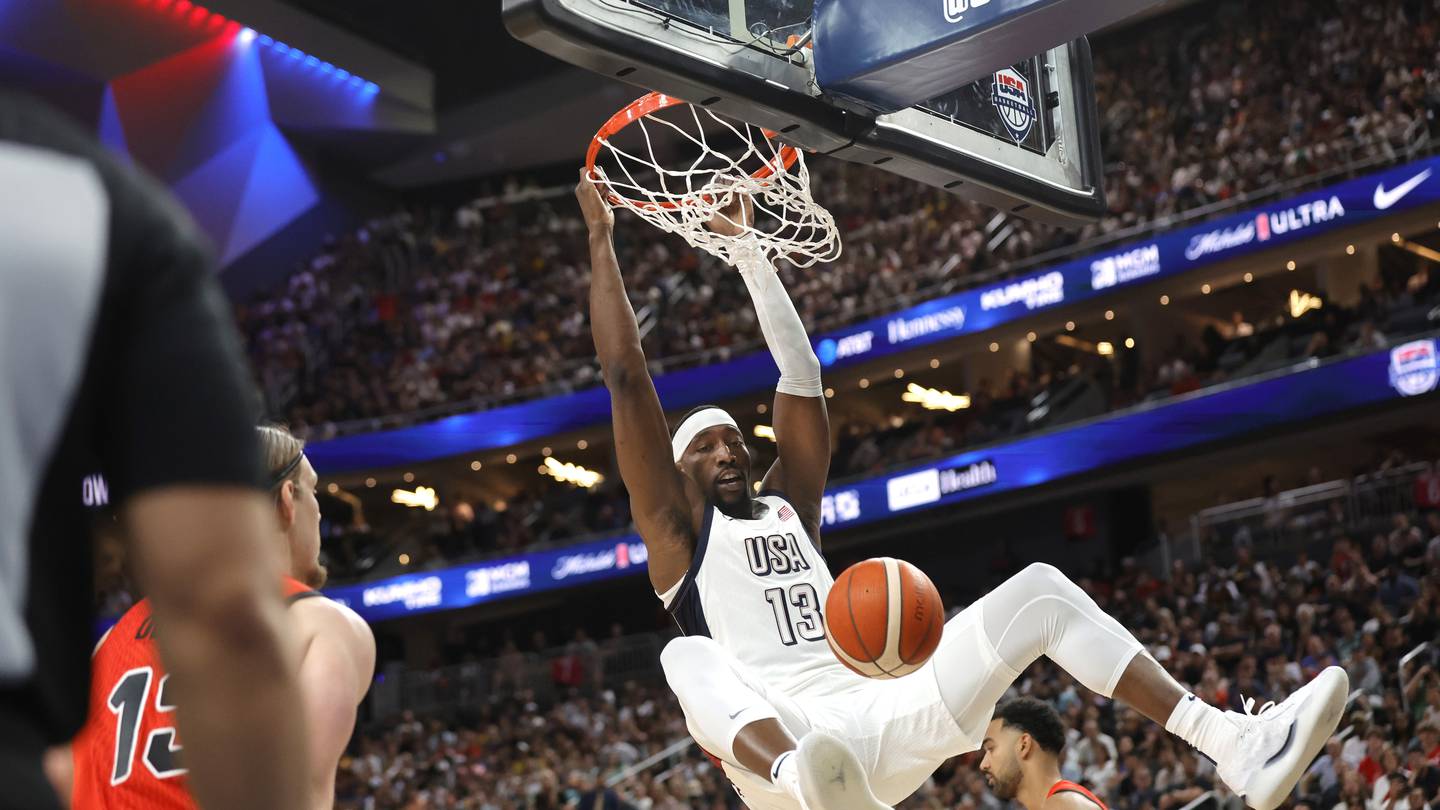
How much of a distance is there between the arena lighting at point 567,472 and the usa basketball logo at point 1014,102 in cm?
2599

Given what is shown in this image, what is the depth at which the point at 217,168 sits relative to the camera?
2988 centimetres

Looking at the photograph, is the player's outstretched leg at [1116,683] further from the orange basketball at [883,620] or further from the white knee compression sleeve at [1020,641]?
the orange basketball at [883,620]

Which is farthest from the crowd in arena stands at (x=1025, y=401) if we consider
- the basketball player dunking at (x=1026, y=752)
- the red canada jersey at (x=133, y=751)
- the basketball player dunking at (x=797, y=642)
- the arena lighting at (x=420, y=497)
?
the red canada jersey at (x=133, y=751)

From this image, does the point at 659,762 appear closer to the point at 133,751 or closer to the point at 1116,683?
the point at 1116,683

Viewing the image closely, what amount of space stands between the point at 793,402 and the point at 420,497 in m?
26.4

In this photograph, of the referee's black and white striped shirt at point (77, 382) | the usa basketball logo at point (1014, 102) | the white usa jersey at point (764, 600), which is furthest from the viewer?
the usa basketball logo at point (1014, 102)

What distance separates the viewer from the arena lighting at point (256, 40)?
2758cm

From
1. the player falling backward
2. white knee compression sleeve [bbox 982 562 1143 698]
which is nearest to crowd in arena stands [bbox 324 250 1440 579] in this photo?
white knee compression sleeve [bbox 982 562 1143 698]

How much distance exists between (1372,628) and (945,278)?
11630 mm

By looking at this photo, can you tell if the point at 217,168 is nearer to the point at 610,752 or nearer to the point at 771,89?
the point at 610,752

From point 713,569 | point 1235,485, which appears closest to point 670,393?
point 1235,485

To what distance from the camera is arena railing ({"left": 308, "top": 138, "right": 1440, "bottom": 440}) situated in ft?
69.5

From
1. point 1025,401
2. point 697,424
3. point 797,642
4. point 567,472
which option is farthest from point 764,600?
point 567,472

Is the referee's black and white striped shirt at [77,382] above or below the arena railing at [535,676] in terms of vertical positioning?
above
